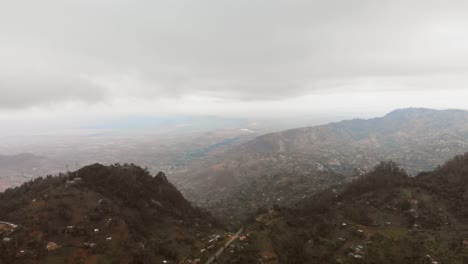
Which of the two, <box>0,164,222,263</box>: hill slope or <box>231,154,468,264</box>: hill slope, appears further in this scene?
<box>231,154,468,264</box>: hill slope

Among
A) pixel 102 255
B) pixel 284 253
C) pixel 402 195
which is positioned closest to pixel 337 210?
pixel 402 195

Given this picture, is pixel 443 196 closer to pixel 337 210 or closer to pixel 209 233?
pixel 337 210

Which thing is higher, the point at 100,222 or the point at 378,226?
the point at 100,222

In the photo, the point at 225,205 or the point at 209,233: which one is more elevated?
the point at 209,233

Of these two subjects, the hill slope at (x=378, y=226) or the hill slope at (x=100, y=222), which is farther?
the hill slope at (x=378, y=226)

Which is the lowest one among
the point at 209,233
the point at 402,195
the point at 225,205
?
the point at 225,205

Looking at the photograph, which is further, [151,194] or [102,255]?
[151,194]

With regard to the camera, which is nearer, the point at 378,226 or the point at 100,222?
the point at 100,222

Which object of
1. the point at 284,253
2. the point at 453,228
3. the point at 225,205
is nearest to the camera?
the point at 284,253

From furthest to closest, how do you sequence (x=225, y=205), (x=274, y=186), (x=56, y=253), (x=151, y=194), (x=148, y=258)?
(x=274, y=186) < (x=225, y=205) < (x=151, y=194) < (x=148, y=258) < (x=56, y=253)
